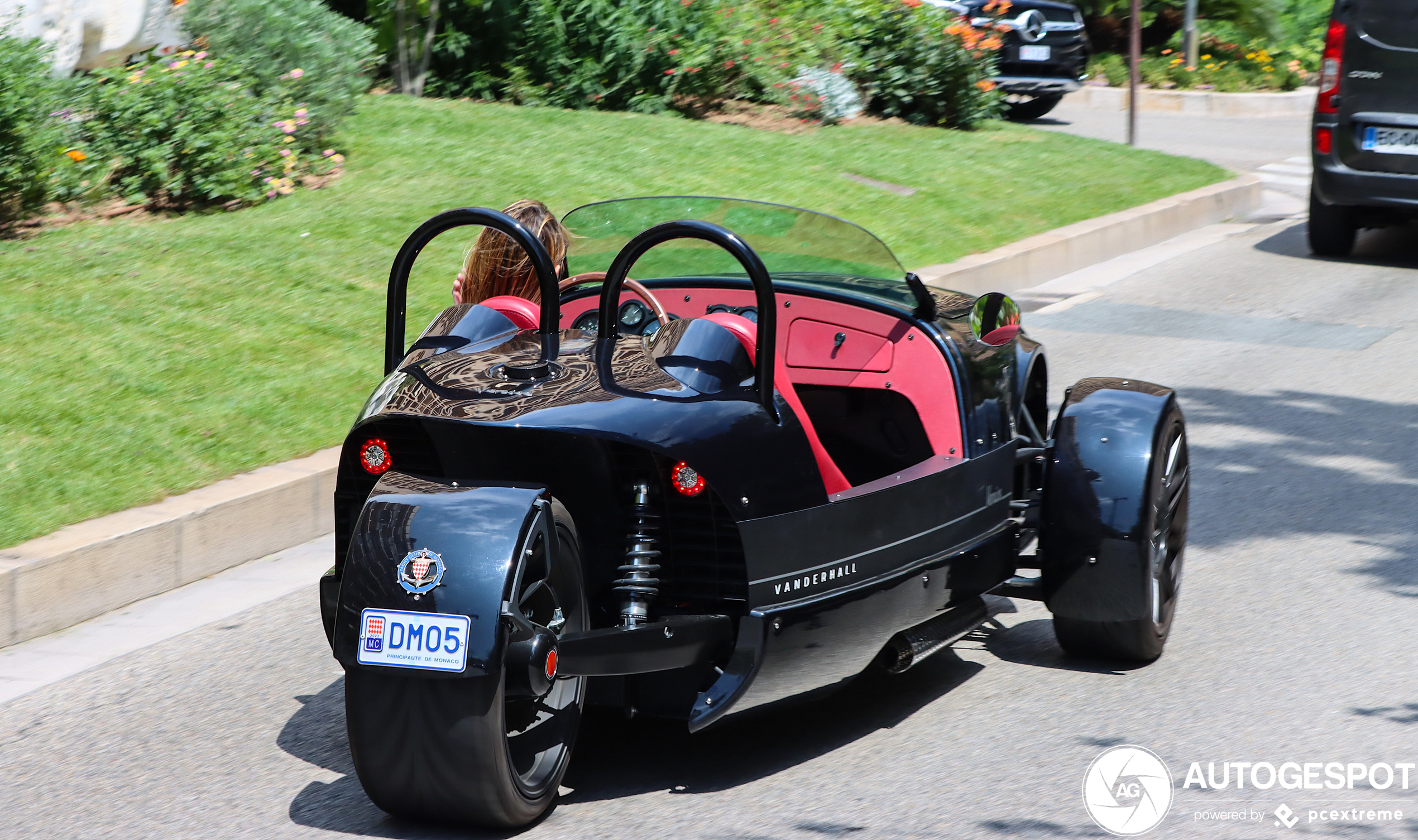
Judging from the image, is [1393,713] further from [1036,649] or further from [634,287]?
[634,287]

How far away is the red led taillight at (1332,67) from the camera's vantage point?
→ 38.2 feet

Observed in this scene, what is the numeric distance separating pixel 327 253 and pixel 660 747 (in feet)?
18.6

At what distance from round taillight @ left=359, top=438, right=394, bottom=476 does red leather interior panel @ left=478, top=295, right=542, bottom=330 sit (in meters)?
0.60

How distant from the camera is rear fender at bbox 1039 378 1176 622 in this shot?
173 inches

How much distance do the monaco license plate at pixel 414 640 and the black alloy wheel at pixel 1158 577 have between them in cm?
215

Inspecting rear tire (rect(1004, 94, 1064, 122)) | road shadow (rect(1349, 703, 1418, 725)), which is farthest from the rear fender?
rear tire (rect(1004, 94, 1064, 122))

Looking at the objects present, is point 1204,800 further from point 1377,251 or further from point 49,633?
point 1377,251

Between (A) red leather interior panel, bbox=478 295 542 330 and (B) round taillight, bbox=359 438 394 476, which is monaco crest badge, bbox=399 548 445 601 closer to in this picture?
(B) round taillight, bbox=359 438 394 476

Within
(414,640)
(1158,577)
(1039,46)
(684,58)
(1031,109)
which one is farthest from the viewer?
(1031,109)

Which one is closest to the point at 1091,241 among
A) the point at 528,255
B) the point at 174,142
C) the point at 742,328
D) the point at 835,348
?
the point at 174,142

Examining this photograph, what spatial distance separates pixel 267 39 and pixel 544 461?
8.61 metres

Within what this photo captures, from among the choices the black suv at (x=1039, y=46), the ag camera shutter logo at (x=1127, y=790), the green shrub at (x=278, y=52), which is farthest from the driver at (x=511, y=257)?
the black suv at (x=1039, y=46)

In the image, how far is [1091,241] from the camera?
40.5ft

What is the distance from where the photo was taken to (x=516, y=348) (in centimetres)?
387
